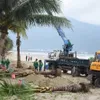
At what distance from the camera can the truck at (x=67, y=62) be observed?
2573 cm

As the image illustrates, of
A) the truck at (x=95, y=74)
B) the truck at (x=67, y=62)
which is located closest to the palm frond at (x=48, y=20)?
the truck at (x=95, y=74)

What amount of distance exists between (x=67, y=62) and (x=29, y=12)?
30.3ft

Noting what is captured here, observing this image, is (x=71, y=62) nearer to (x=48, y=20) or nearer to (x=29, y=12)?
(x=48, y=20)

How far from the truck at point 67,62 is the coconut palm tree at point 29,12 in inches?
231

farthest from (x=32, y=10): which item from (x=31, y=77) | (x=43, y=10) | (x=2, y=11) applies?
(x=31, y=77)

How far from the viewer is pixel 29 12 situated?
1928 cm

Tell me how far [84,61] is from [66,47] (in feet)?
25.8

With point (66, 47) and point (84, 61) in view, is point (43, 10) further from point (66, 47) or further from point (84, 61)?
point (66, 47)

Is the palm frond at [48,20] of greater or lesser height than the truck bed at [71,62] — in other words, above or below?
above

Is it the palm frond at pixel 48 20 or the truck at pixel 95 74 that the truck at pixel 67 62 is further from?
the truck at pixel 95 74

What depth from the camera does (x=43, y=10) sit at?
19203mm

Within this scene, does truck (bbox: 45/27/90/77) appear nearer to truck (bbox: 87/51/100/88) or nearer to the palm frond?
the palm frond

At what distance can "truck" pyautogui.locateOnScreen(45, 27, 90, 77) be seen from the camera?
84.4 feet

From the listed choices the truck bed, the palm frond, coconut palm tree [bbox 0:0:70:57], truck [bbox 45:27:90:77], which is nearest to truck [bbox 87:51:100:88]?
the palm frond
